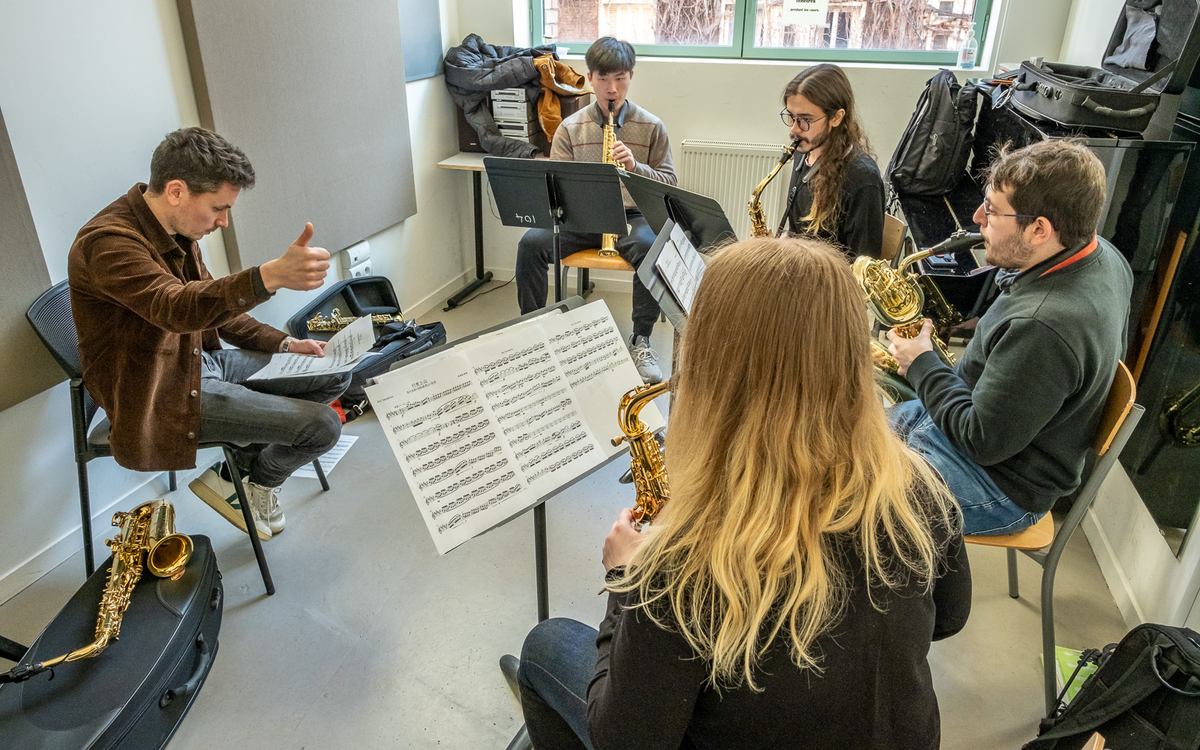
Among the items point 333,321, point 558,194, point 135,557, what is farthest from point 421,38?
point 135,557

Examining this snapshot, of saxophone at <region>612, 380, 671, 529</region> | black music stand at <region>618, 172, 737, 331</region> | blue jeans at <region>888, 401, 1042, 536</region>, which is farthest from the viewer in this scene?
black music stand at <region>618, 172, 737, 331</region>

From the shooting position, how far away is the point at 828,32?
13.0 feet

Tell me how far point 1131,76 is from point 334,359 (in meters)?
2.59

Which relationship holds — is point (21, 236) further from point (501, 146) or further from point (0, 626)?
point (501, 146)

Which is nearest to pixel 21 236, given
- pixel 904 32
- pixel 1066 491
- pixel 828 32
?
pixel 1066 491

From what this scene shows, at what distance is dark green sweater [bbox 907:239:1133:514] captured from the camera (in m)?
1.55

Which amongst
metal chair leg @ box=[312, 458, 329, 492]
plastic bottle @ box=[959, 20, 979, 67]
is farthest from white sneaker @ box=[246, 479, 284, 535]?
plastic bottle @ box=[959, 20, 979, 67]

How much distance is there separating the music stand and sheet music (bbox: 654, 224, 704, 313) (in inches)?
41.4

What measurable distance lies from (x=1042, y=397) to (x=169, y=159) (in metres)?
2.14

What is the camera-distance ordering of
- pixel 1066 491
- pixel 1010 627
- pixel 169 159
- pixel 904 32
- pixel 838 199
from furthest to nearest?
pixel 904 32 < pixel 838 199 < pixel 1010 627 < pixel 169 159 < pixel 1066 491

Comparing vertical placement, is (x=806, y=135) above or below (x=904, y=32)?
below

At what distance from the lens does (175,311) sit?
1.87 meters

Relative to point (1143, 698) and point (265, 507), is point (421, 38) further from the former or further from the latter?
point (1143, 698)

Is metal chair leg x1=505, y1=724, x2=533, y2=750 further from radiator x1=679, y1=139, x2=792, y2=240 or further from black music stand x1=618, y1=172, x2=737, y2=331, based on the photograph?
radiator x1=679, y1=139, x2=792, y2=240
